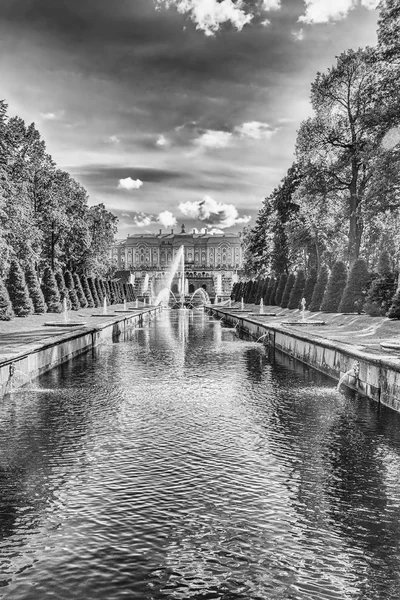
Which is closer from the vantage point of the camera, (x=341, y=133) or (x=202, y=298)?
(x=341, y=133)

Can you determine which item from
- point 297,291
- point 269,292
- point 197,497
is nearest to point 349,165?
point 297,291

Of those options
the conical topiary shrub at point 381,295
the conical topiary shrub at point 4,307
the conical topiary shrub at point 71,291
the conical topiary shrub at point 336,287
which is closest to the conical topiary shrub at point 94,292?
the conical topiary shrub at point 71,291

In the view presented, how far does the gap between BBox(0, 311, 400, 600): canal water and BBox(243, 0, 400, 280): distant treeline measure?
15.9 metres

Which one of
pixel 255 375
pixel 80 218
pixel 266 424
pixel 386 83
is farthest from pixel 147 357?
pixel 80 218

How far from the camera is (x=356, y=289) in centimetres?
2691

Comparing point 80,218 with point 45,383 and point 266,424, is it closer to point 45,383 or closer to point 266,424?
point 45,383

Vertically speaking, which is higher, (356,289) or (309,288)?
(309,288)

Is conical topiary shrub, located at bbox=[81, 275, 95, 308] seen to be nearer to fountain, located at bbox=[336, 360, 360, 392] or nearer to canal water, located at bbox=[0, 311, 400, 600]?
canal water, located at bbox=[0, 311, 400, 600]

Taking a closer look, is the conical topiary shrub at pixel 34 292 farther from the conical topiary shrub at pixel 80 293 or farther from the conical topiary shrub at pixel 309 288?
the conical topiary shrub at pixel 309 288

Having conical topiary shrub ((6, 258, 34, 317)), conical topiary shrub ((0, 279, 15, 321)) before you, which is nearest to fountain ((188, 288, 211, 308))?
conical topiary shrub ((6, 258, 34, 317))

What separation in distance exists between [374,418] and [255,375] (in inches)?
190

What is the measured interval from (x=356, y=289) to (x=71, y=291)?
21681mm

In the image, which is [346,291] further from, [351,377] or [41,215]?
[41,215]

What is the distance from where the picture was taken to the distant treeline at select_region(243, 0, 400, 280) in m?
23.3
